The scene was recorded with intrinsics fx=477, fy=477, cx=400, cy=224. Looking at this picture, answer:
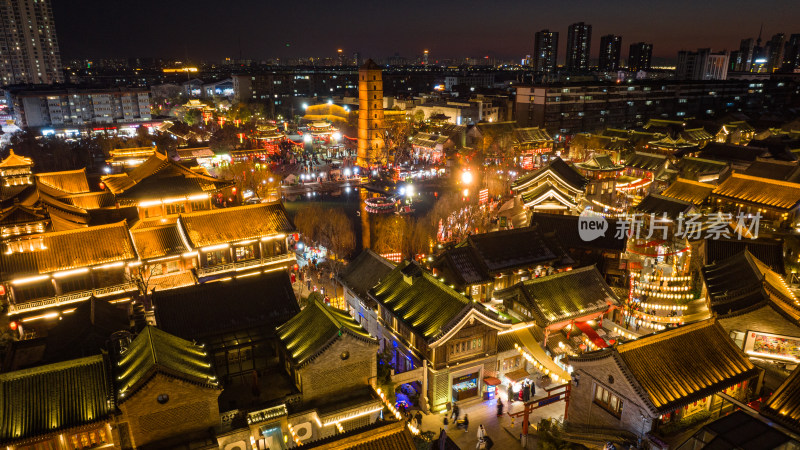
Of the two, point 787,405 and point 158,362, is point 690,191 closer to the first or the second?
point 787,405

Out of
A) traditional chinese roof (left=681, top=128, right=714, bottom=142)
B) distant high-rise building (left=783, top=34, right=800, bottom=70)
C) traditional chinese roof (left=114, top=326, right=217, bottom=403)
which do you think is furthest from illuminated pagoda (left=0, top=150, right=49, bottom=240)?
distant high-rise building (left=783, top=34, right=800, bottom=70)

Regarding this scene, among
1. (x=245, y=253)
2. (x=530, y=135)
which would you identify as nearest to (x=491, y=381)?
(x=245, y=253)

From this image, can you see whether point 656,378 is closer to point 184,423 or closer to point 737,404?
point 737,404

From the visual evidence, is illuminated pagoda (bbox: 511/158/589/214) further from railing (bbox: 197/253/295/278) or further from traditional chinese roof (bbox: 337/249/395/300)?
railing (bbox: 197/253/295/278)

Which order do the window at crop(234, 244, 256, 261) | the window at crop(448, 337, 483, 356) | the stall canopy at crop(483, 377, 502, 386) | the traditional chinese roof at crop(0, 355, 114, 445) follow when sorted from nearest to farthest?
the traditional chinese roof at crop(0, 355, 114, 445) < the window at crop(448, 337, 483, 356) < the stall canopy at crop(483, 377, 502, 386) < the window at crop(234, 244, 256, 261)

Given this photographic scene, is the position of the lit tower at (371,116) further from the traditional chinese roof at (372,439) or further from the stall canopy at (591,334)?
the traditional chinese roof at (372,439)

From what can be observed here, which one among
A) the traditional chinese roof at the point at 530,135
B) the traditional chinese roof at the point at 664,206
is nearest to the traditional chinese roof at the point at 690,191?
the traditional chinese roof at the point at 664,206
